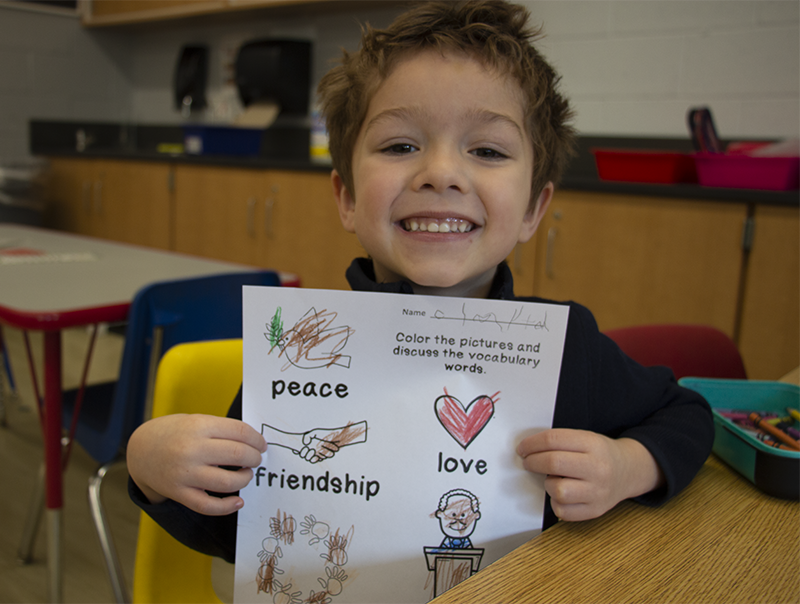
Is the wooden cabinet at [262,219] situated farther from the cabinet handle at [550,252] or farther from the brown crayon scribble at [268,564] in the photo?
the brown crayon scribble at [268,564]

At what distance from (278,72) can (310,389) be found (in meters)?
3.06

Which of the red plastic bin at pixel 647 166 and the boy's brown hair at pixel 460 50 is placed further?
the red plastic bin at pixel 647 166

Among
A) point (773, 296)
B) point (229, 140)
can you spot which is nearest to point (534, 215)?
point (773, 296)

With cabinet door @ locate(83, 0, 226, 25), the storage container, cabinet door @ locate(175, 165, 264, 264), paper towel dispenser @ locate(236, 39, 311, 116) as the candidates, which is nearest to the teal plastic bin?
cabinet door @ locate(175, 165, 264, 264)

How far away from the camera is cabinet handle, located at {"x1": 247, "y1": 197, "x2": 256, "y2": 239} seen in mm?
2961

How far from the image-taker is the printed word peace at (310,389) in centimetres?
51

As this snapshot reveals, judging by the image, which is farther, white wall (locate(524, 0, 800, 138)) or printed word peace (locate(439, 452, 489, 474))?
white wall (locate(524, 0, 800, 138))

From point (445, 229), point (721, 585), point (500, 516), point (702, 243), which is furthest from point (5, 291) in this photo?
point (702, 243)

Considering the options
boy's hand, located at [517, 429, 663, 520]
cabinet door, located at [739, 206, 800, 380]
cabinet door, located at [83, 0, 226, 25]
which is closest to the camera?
boy's hand, located at [517, 429, 663, 520]

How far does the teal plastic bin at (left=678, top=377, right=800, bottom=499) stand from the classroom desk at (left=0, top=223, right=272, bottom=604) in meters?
0.99

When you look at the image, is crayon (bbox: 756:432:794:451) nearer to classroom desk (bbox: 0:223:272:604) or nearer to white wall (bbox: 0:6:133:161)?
classroom desk (bbox: 0:223:272:604)

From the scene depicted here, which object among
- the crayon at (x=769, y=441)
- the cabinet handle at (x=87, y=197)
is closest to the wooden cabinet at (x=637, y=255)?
the crayon at (x=769, y=441)

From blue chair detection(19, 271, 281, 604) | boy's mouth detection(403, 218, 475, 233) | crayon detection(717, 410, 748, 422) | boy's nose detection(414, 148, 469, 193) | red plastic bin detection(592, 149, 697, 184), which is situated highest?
red plastic bin detection(592, 149, 697, 184)

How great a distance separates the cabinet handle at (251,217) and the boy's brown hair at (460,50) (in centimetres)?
226
